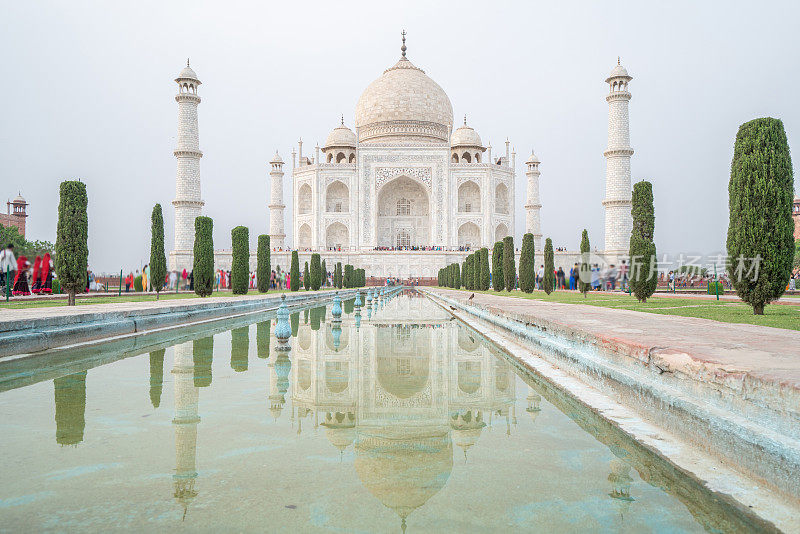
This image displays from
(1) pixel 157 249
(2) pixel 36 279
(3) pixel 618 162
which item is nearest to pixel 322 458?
(1) pixel 157 249

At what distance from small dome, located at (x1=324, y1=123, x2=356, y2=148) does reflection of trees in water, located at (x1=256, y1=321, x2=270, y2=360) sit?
1180 inches

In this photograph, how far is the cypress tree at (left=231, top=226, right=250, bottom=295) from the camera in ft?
42.4

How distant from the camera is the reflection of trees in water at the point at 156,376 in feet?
8.17

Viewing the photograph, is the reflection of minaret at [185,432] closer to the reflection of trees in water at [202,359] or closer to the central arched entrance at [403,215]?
the reflection of trees in water at [202,359]

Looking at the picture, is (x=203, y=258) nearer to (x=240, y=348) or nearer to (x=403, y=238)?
(x=240, y=348)

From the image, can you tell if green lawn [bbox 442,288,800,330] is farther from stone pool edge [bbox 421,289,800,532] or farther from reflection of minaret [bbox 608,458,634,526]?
reflection of minaret [bbox 608,458,634,526]

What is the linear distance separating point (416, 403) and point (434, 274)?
27.8 m

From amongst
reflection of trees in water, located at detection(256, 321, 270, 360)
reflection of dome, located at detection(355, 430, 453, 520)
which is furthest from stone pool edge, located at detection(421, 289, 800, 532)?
reflection of trees in water, located at detection(256, 321, 270, 360)

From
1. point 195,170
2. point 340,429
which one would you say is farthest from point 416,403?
point 195,170

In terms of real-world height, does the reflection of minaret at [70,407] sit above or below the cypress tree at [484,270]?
below

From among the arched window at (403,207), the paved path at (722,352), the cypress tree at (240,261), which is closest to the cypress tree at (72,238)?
the cypress tree at (240,261)

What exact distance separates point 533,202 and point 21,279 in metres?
28.0

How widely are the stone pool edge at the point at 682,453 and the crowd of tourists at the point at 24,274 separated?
1009 centimetres

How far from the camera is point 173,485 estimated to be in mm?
1407
